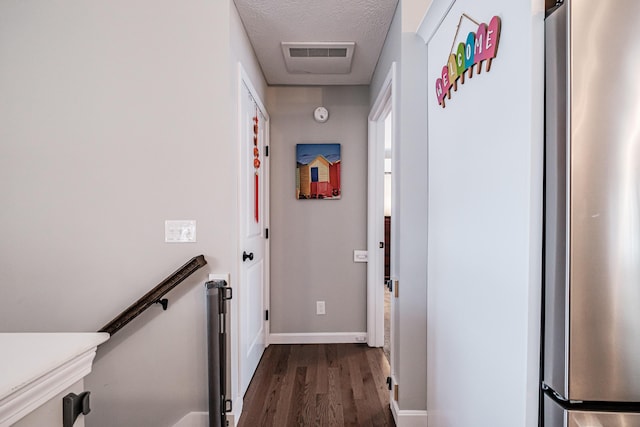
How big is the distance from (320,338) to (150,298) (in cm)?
190

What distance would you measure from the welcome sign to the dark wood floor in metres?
1.90

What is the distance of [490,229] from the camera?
111cm

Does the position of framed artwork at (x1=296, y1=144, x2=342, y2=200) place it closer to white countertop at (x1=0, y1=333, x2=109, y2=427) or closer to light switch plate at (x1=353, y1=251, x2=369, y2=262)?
light switch plate at (x1=353, y1=251, x2=369, y2=262)

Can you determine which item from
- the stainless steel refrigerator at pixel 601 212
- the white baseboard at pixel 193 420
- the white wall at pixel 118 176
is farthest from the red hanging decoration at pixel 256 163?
the stainless steel refrigerator at pixel 601 212

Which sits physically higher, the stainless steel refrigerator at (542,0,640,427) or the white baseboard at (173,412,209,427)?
the stainless steel refrigerator at (542,0,640,427)

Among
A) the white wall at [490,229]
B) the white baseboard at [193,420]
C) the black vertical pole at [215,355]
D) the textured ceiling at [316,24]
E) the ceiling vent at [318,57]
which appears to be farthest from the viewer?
the ceiling vent at [318,57]

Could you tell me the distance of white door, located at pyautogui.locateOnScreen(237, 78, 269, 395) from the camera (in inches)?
86.3

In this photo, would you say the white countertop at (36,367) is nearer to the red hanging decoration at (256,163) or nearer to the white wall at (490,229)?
the white wall at (490,229)

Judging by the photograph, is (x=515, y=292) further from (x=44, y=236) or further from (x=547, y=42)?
(x=44, y=236)

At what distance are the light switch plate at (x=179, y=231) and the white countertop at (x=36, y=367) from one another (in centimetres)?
108

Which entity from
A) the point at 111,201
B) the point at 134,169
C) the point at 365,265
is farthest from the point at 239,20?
the point at 365,265

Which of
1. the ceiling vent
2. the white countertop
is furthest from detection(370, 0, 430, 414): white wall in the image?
the white countertop

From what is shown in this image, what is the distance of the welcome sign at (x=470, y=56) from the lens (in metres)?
1.07

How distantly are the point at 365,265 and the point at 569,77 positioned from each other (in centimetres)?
254
